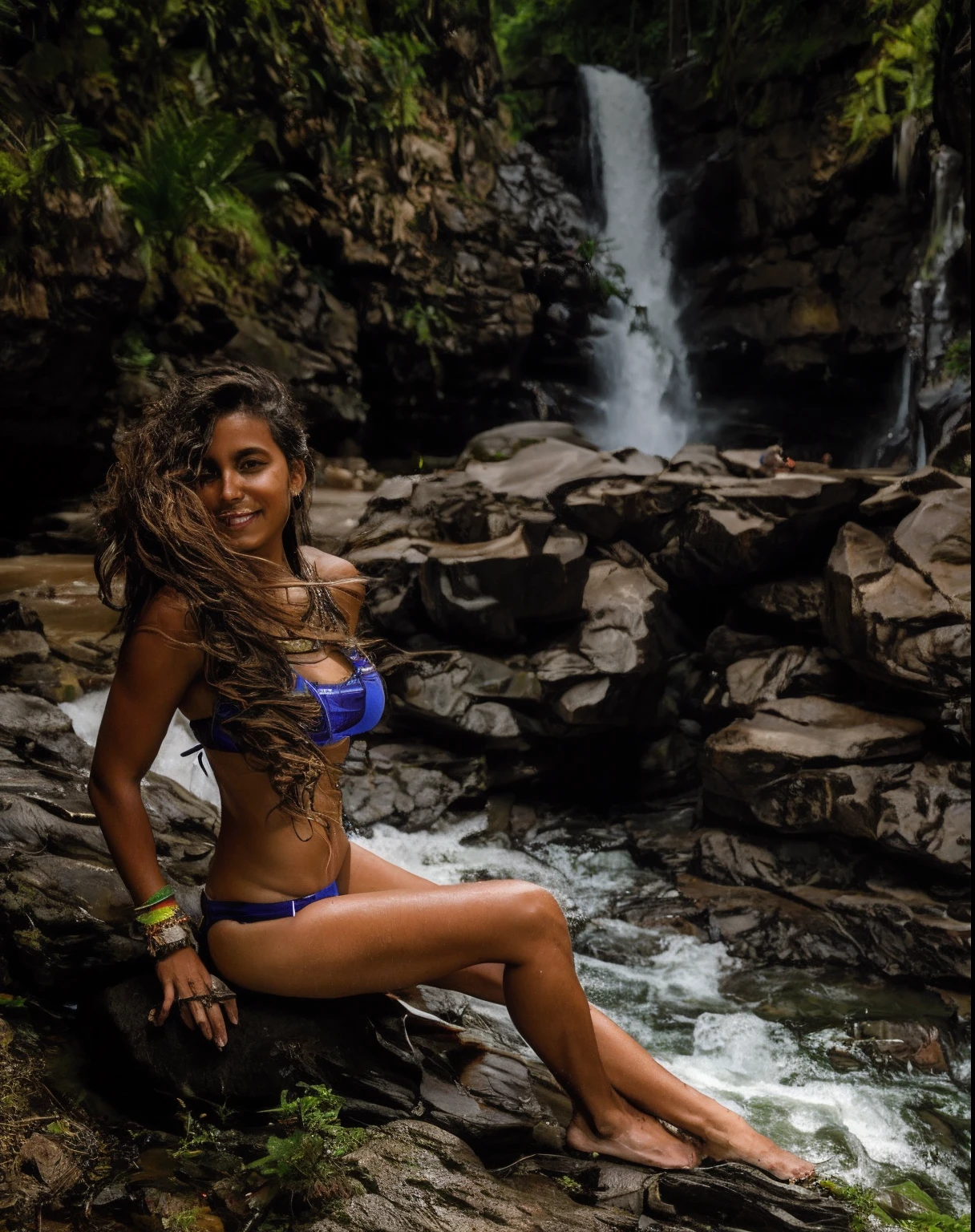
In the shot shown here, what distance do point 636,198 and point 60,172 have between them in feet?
38.4

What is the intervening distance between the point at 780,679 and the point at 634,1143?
19.0ft

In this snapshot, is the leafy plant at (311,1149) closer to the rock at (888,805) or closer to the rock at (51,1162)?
the rock at (51,1162)

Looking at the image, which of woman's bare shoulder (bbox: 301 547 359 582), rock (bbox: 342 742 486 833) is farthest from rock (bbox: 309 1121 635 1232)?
rock (bbox: 342 742 486 833)

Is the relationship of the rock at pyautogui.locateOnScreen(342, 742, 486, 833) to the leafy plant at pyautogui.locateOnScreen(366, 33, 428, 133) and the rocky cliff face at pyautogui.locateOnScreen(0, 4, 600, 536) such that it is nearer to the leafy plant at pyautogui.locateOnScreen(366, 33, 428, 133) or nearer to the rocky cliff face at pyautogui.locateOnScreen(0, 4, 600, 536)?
the rocky cliff face at pyautogui.locateOnScreen(0, 4, 600, 536)

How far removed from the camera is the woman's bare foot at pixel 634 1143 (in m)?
2.30

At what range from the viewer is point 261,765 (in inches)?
80.9

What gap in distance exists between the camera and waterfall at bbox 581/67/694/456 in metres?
15.7

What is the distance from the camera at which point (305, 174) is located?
13633 mm

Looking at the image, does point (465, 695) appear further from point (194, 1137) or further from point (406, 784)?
point (194, 1137)

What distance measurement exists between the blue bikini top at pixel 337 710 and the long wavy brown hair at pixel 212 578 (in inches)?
1.3

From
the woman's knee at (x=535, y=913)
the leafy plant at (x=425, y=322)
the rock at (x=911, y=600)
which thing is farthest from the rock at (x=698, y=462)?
the woman's knee at (x=535, y=913)

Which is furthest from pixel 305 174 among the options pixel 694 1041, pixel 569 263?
pixel 694 1041

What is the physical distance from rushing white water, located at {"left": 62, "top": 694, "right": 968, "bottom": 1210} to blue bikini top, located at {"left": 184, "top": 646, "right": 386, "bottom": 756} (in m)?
1.92

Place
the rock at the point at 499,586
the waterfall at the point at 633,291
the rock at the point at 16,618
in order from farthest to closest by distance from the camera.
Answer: the waterfall at the point at 633,291 → the rock at the point at 499,586 → the rock at the point at 16,618
